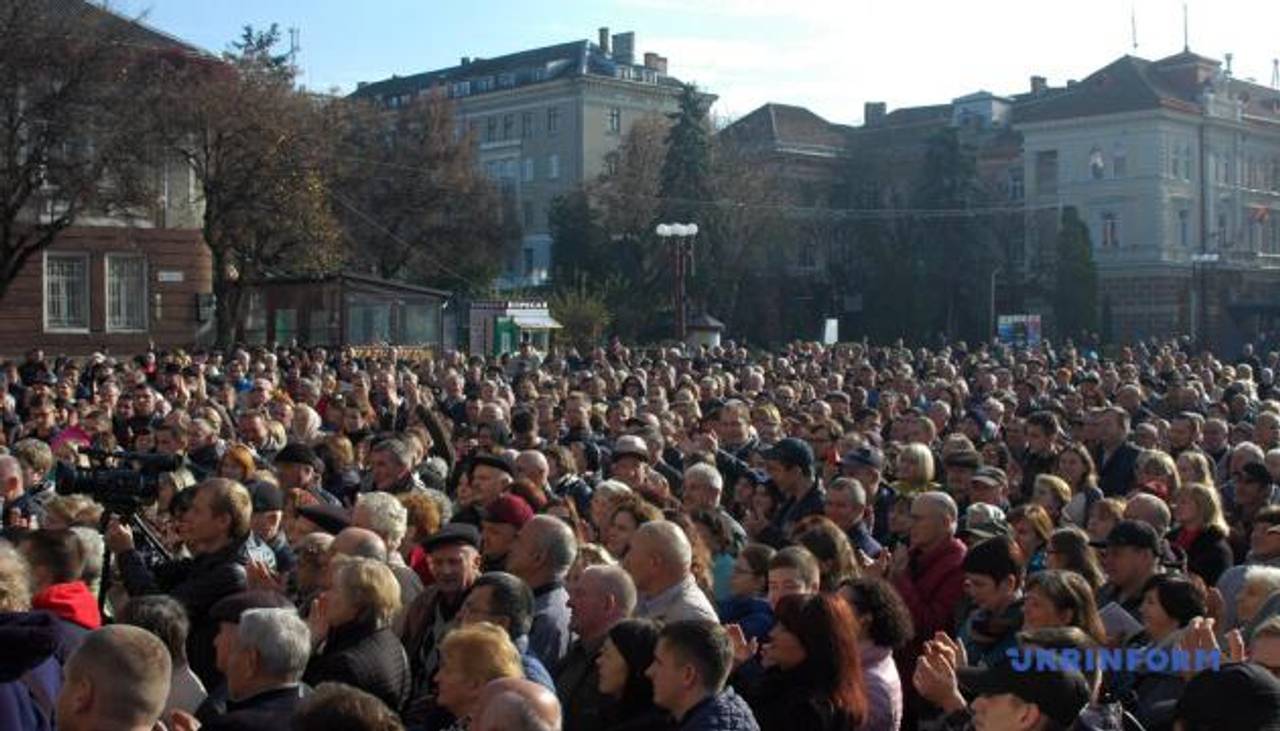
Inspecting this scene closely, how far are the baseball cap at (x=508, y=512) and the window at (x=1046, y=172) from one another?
71911mm

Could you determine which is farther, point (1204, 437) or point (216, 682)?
point (1204, 437)

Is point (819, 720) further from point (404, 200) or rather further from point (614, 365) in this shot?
point (404, 200)

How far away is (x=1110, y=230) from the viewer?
75.3m

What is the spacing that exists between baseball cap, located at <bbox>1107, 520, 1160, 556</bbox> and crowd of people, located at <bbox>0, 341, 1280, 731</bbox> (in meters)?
0.01

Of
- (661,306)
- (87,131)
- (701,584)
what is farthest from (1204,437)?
(661,306)

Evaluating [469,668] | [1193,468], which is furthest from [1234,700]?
[1193,468]

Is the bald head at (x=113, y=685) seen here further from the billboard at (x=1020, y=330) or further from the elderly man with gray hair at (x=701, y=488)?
the billboard at (x=1020, y=330)

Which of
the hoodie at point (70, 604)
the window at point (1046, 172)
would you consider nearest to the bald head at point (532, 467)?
the hoodie at point (70, 604)

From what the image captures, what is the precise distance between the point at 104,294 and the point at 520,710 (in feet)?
124

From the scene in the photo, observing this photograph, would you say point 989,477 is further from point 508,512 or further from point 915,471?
point 508,512

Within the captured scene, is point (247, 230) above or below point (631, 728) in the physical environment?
above

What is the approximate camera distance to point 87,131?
110 feet

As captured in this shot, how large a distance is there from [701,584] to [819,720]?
1.95m

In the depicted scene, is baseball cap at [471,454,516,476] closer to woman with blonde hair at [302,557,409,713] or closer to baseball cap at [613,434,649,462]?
baseball cap at [613,434,649,462]
